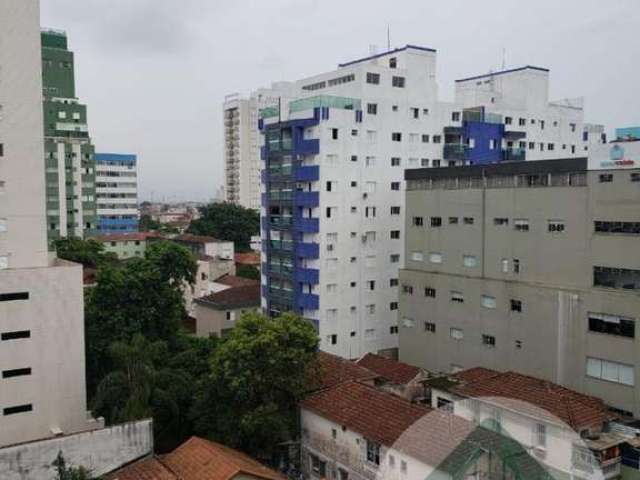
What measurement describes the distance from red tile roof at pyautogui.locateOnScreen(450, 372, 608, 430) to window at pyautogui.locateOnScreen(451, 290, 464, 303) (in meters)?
4.96

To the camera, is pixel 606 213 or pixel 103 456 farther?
pixel 606 213

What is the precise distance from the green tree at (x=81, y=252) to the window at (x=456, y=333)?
28.4 meters

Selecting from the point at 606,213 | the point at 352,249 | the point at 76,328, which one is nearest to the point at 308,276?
the point at 352,249

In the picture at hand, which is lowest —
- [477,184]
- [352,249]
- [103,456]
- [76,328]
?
[103,456]

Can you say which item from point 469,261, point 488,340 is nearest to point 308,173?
point 469,261

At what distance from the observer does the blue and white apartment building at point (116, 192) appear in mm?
77188

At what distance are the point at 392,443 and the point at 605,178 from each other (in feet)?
41.1

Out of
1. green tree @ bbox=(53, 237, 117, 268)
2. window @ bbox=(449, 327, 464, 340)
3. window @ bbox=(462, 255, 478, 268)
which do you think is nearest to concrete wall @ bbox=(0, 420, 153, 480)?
window @ bbox=(449, 327, 464, 340)

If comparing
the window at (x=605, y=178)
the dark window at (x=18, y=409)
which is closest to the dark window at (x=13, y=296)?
the dark window at (x=18, y=409)

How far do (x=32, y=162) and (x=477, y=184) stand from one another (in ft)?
61.7

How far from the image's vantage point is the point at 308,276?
114ft

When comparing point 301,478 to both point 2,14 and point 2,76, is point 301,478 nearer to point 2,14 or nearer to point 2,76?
point 2,76

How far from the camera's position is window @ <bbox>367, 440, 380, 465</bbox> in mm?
19545

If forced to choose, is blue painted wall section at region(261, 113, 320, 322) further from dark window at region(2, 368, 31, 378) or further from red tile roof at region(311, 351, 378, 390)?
dark window at region(2, 368, 31, 378)
